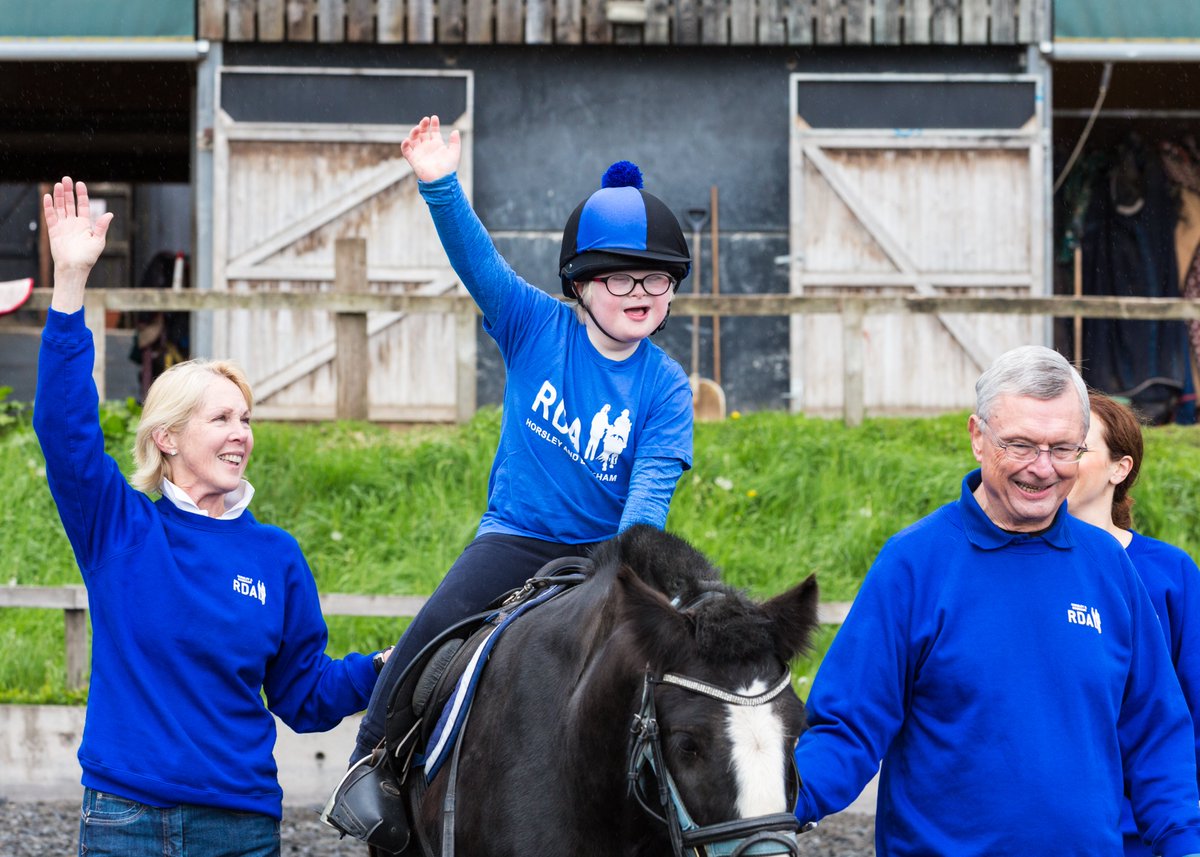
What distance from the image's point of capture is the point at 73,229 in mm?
3615

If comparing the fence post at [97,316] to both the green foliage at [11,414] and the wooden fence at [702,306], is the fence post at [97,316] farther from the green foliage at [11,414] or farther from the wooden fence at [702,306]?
the green foliage at [11,414]

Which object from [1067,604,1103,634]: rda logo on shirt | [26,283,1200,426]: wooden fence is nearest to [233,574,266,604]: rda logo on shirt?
[1067,604,1103,634]: rda logo on shirt

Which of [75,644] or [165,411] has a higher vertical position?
[165,411]

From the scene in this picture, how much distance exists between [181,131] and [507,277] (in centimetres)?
1374

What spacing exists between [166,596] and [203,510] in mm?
271

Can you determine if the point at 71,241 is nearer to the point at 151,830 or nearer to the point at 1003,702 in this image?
the point at 151,830

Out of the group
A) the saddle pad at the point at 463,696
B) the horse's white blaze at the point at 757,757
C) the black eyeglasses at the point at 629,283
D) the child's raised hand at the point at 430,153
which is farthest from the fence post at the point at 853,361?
the horse's white blaze at the point at 757,757

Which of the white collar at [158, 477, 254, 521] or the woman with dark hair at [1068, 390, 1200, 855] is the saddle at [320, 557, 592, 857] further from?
the woman with dark hair at [1068, 390, 1200, 855]

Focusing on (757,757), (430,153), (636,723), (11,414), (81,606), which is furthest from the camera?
(11,414)

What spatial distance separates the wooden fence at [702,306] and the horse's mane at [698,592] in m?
6.77

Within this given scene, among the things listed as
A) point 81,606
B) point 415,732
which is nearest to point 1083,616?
point 415,732

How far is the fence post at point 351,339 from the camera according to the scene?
10.4 metres

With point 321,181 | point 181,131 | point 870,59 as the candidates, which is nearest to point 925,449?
point 870,59

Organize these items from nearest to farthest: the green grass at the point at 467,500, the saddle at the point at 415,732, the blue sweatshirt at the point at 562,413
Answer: the saddle at the point at 415,732 < the blue sweatshirt at the point at 562,413 < the green grass at the point at 467,500
